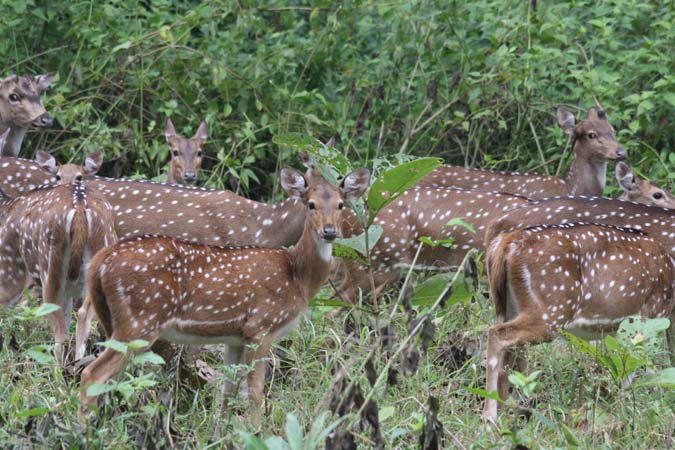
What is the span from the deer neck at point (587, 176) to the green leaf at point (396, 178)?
4025 millimetres

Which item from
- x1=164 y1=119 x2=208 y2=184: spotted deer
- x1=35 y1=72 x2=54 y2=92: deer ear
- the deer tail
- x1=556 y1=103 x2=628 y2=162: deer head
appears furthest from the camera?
x1=35 y1=72 x2=54 y2=92: deer ear

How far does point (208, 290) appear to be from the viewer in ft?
22.0

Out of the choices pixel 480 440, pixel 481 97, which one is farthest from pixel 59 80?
pixel 480 440

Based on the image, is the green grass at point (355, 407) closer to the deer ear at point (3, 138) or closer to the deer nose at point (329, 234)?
the deer nose at point (329, 234)

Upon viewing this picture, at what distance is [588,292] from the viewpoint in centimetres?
709

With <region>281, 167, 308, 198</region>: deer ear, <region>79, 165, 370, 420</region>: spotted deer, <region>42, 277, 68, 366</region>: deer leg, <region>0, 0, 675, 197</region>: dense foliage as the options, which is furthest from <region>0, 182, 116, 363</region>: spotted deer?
<region>0, 0, 675, 197</region>: dense foliage

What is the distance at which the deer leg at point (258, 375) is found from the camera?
6.42m

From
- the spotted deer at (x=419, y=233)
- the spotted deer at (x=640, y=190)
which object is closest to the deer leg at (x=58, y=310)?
the spotted deer at (x=419, y=233)

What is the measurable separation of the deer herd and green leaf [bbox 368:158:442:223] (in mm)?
738

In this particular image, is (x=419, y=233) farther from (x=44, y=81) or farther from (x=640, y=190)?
(x=44, y=81)

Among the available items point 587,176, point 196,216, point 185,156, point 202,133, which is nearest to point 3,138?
point 185,156

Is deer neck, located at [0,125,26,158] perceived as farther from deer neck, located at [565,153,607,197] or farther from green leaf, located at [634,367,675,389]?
green leaf, located at [634,367,675,389]

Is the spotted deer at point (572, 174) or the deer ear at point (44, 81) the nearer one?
the spotted deer at point (572, 174)

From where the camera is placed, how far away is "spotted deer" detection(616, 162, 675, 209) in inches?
387
